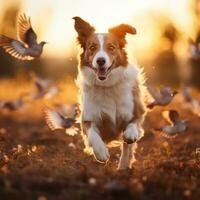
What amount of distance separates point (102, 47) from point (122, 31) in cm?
64

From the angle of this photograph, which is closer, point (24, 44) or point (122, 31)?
point (122, 31)

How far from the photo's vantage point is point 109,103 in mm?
9094

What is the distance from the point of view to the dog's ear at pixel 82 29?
932 centimetres

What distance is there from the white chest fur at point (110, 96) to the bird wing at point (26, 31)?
1.72 meters

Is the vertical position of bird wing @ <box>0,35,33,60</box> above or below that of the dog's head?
below

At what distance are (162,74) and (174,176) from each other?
28.3m

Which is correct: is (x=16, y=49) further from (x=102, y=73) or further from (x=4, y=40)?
(x=102, y=73)

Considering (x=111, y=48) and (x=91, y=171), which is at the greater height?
(x=111, y=48)

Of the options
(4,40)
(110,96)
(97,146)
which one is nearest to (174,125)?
(110,96)

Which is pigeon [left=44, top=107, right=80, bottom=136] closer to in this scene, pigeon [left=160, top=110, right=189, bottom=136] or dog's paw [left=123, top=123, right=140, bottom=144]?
pigeon [left=160, top=110, right=189, bottom=136]

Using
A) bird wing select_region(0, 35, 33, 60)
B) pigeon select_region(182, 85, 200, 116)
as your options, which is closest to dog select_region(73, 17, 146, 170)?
bird wing select_region(0, 35, 33, 60)

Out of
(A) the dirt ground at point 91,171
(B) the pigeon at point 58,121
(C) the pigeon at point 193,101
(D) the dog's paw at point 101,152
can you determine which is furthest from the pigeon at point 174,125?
(C) the pigeon at point 193,101

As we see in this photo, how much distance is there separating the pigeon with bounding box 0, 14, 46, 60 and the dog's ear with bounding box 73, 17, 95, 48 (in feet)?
4.13

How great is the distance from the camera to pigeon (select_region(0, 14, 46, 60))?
10.5 meters
